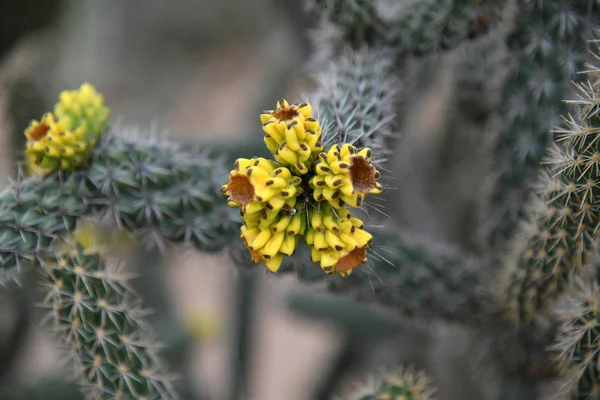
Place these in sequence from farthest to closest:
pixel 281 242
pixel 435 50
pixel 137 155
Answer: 1. pixel 435 50
2. pixel 137 155
3. pixel 281 242

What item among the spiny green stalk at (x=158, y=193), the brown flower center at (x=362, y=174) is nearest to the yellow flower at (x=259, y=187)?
the brown flower center at (x=362, y=174)

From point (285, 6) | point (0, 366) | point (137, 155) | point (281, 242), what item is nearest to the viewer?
point (281, 242)

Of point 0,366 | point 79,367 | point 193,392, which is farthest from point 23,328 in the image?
point 79,367

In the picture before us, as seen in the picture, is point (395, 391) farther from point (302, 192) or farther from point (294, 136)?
point (294, 136)

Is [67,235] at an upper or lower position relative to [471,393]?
upper

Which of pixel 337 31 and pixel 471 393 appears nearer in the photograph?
pixel 337 31

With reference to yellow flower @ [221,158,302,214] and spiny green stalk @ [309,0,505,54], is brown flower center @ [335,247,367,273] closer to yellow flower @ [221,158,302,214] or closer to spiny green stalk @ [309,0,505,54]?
yellow flower @ [221,158,302,214]

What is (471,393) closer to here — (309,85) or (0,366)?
(309,85)

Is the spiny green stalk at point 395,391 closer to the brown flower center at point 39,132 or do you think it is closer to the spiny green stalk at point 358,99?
the spiny green stalk at point 358,99
